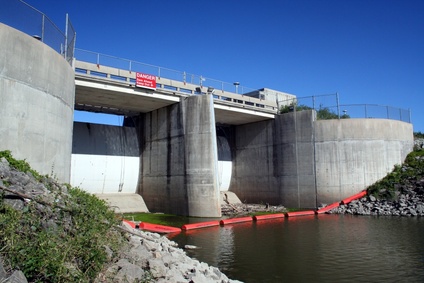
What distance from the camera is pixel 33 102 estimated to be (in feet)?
51.1

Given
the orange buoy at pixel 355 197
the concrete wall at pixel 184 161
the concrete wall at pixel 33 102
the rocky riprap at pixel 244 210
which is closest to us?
the concrete wall at pixel 33 102

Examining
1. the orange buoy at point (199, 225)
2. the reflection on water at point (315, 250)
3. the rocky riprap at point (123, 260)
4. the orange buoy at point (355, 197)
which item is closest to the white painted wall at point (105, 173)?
the orange buoy at point (199, 225)

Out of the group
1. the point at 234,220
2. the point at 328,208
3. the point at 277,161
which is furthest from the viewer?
the point at 277,161

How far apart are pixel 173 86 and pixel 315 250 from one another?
57.9 ft

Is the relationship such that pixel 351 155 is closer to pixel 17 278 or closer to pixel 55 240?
pixel 55 240

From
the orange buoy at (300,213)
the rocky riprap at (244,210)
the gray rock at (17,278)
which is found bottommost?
the orange buoy at (300,213)

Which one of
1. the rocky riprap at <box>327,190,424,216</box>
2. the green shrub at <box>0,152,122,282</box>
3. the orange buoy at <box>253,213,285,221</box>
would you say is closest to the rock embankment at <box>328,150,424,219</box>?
the rocky riprap at <box>327,190,424,216</box>

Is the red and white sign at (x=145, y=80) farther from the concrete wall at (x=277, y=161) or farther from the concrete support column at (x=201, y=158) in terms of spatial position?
the concrete wall at (x=277, y=161)

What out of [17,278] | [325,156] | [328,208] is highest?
[325,156]

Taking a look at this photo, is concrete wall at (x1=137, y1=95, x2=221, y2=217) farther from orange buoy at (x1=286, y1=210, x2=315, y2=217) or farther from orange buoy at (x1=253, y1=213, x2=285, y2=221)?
orange buoy at (x1=286, y1=210, x2=315, y2=217)

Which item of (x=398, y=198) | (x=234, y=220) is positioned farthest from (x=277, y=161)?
(x=234, y=220)

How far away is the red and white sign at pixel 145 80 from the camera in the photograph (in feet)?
85.2

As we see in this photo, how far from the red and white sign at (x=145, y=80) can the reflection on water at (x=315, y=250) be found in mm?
11386

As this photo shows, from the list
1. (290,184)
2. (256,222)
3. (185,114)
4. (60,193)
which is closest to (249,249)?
(60,193)
